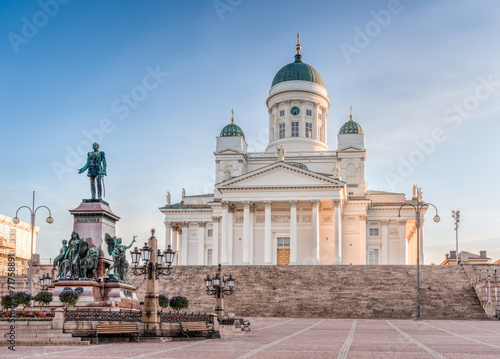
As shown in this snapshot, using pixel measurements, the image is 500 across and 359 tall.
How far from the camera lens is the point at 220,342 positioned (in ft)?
66.9

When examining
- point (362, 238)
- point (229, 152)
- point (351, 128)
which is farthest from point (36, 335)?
point (351, 128)

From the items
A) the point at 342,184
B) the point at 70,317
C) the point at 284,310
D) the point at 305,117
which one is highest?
the point at 305,117

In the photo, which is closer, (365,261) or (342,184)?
(342,184)

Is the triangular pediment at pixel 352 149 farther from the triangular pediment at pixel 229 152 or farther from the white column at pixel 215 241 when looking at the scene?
the white column at pixel 215 241

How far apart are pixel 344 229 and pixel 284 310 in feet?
77.3

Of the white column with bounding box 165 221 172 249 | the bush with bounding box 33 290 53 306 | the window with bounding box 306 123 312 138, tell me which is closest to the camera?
the bush with bounding box 33 290 53 306

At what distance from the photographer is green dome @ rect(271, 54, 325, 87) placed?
248ft

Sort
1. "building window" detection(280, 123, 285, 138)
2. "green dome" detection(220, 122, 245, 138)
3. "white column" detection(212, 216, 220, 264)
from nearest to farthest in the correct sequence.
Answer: "white column" detection(212, 216, 220, 264) → "green dome" detection(220, 122, 245, 138) → "building window" detection(280, 123, 285, 138)

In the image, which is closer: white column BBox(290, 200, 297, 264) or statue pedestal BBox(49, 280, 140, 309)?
statue pedestal BBox(49, 280, 140, 309)

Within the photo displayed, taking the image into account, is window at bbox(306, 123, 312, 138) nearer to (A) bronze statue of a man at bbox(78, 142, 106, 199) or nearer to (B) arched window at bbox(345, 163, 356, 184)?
(B) arched window at bbox(345, 163, 356, 184)

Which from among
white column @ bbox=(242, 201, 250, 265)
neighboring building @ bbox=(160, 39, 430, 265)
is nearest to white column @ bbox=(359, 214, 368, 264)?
neighboring building @ bbox=(160, 39, 430, 265)

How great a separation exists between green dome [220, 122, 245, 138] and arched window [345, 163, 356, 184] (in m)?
12.2

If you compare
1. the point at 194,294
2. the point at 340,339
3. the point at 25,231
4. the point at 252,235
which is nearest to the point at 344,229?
the point at 252,235

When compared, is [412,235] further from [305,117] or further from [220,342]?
[220,342]
